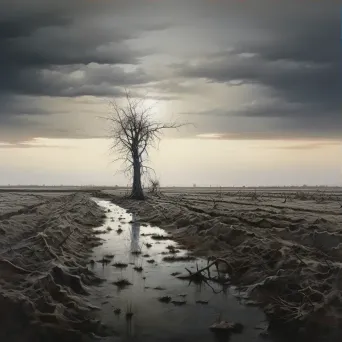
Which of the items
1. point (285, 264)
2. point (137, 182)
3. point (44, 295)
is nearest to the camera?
point (44, 295)

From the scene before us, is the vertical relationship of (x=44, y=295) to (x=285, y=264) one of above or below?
below

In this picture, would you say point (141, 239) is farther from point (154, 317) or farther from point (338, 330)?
point (338, 330)

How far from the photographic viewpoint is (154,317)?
352 inches

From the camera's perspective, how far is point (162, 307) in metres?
9.70

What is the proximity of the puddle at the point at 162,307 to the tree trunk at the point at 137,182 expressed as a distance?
38047 mm

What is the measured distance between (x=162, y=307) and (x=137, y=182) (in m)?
43.8

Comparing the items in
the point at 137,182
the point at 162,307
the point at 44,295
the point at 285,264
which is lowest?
the point at 162,307

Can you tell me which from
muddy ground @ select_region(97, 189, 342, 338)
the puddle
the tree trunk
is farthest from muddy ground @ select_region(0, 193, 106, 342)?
the tree trunk

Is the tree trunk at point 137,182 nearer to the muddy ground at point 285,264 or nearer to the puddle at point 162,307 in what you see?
the muddy ground at point 285,264

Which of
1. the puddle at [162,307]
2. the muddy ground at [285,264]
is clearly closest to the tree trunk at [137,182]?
the muddy ground at [285,264]

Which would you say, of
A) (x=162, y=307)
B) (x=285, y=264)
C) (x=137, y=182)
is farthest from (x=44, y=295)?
(x=137, y=182)

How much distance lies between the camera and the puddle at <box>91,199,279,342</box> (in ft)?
26.5

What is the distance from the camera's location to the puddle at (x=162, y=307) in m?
8.09

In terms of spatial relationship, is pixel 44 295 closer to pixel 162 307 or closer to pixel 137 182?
pixel 162 307
